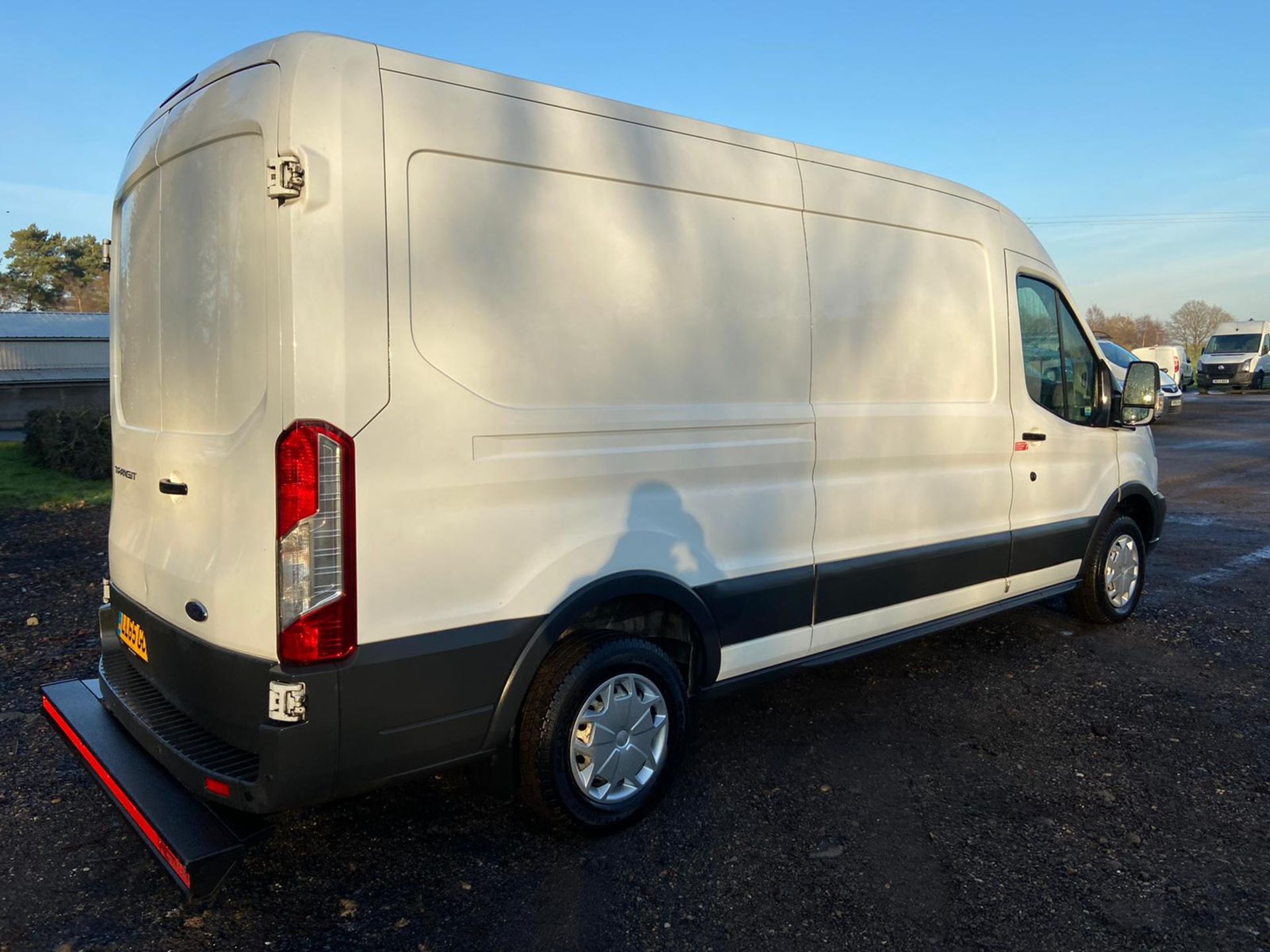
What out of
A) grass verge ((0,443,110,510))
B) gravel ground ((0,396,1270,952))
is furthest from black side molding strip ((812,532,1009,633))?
grass verge ((0,443,110,510))

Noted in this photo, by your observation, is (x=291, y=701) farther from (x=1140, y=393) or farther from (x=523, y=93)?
(x=1140, y=393)

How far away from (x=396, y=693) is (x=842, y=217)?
2667mm

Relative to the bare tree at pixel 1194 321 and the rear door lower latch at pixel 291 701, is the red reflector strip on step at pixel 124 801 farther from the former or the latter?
the bare tree at pixel 1194 321

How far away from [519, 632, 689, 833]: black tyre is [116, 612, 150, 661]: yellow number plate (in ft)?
4.45

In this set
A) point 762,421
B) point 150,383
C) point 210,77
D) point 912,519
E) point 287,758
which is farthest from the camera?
point 912,519

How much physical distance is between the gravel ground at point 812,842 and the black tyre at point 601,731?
16cm

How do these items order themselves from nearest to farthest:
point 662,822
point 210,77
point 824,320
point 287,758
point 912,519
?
point 287,758 → point 210,77 → point 662,822 → point 824,320 → point 912,519

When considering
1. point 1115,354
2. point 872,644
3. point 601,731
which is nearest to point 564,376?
point 601,731

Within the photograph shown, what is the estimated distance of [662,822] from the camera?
333cm

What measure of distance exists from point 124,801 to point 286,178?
1910 millimetres

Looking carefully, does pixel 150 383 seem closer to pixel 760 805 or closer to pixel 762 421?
pixel 762 421

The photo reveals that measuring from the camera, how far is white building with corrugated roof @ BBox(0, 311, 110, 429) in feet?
51.2

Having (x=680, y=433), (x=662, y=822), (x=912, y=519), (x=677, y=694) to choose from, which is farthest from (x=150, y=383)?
(x=912, y=519)

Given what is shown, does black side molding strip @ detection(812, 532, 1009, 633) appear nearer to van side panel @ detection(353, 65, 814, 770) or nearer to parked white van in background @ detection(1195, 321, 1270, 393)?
van side panel @ detection(353, 65, 814, 770)
